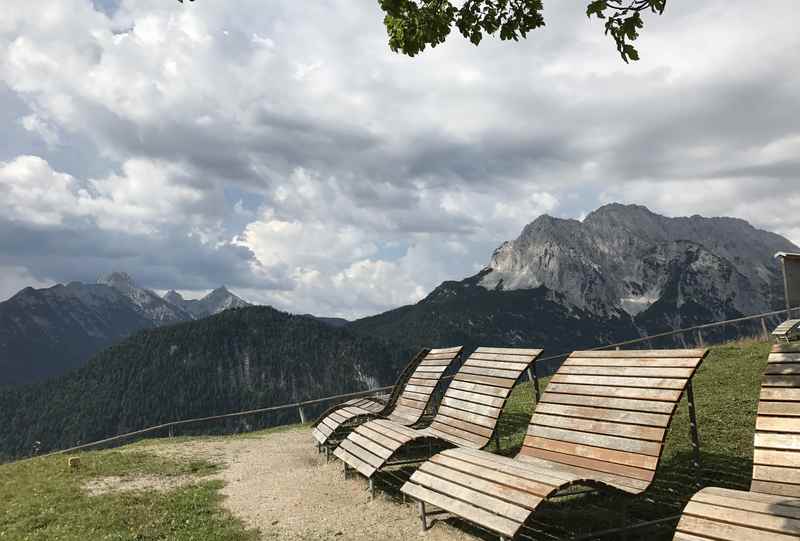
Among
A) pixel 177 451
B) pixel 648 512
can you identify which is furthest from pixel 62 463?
pixel 648 512

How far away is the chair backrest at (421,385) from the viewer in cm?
1130

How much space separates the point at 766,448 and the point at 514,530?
7.91 feet

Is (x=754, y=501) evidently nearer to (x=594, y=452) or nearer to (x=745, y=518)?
(x=745, y=518)

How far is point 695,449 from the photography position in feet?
19.8

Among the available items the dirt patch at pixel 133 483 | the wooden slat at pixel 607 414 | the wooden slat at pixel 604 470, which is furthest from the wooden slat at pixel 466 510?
the dirt patch at pixel 133 483

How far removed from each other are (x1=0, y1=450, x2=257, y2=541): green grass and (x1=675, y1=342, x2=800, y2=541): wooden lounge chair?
5.59 metres

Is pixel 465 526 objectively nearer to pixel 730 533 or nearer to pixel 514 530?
pixel 514 530

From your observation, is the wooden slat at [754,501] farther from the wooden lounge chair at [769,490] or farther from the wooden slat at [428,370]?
the wooden slat at [428,370]

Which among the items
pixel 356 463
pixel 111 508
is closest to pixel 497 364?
pixel 356 463

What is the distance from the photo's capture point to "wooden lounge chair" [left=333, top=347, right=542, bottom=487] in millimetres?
8461

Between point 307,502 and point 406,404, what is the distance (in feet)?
12.0

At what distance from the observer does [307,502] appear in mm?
8828

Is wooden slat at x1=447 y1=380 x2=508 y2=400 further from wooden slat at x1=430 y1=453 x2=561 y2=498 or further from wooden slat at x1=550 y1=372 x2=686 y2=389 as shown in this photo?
wooden slat at x1=430 y1=453 x2=561 y2=498

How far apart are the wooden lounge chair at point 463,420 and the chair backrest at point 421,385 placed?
3.30 feet
